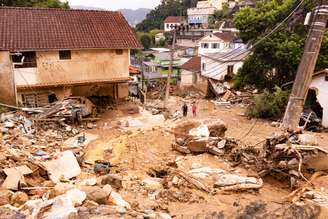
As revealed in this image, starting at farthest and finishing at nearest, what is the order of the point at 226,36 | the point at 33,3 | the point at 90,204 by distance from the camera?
the point at 226,36 → the point at 33,3 → the point at 90,204

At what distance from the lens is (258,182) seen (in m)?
10.2

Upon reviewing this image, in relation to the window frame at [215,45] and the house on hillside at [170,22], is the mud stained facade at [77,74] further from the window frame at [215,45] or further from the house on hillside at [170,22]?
the house on hillside at [170,22]

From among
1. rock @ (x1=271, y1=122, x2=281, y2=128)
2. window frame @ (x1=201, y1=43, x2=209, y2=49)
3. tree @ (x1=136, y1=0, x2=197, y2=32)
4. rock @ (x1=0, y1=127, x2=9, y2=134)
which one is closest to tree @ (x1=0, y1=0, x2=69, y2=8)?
rock @ (x1=0, y1=127, x2=9, y2=134)

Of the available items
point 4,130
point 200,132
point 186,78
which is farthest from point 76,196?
point 186,78

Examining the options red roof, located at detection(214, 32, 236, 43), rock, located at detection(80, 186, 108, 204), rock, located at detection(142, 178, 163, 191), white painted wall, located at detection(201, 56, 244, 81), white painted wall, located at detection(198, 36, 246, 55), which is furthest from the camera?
red roof, located at detection(214, 32, 236, 43)

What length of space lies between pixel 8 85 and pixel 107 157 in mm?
8356

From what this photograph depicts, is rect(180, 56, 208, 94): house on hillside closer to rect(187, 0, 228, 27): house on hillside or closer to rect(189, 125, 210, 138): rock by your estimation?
rect(189, 125, 210, 138): rock

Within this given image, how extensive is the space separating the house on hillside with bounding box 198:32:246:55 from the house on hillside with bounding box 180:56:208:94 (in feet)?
14.9

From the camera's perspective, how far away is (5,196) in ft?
24.2

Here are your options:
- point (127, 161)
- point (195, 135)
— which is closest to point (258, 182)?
point (195, 135)

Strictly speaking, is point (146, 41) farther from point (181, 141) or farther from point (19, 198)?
point (19, 198)

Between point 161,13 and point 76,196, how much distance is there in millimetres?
80578

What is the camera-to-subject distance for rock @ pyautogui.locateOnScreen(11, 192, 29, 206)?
743cm

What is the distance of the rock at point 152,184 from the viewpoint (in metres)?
9.81
